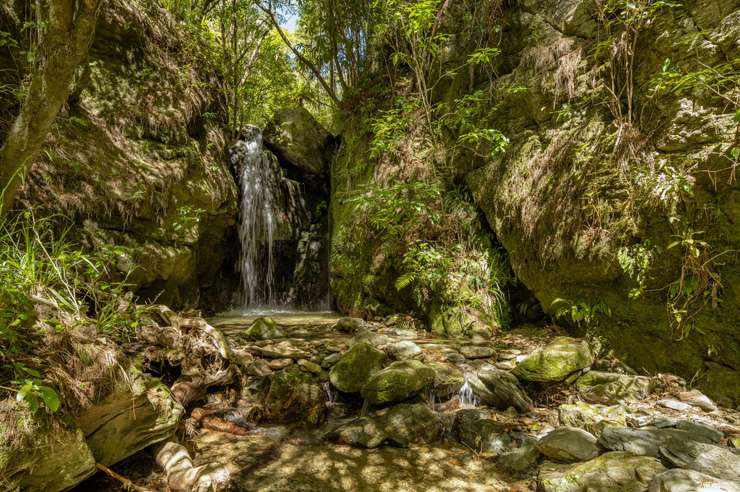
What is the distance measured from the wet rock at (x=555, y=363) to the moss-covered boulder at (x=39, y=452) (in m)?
3.42

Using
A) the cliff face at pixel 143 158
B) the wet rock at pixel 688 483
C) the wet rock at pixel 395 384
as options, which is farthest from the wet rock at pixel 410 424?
the cliff face at pixel 143 158

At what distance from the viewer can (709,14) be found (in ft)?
10.7

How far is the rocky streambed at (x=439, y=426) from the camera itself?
2141 mm

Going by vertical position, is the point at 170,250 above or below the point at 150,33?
below

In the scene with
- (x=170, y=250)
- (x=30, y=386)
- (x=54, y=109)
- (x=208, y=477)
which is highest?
(x=54, y=109)

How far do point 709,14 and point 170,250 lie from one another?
6837mm

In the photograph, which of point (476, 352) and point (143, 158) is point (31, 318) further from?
point (143, 158)

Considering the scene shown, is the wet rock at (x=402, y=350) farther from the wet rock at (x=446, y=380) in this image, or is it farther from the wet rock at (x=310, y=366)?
the wet rock at (x=310, y=366)

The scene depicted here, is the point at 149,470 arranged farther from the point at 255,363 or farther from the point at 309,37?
the point at 309,37

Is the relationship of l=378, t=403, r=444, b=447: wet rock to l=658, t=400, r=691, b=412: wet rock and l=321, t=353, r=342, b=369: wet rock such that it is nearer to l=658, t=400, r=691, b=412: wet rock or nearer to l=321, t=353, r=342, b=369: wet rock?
l=321, t=353, r=342, b=369: wet rock

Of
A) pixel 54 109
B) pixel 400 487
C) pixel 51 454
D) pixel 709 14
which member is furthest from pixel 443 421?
pixel 709 14

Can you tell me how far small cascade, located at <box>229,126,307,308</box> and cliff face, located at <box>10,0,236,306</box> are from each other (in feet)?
4.12

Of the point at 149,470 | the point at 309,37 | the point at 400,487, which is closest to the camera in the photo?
the point at 149,470

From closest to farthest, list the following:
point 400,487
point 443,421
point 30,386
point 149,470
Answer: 1. point 30,386
2. point 149,470
3. point 400,487
4. point 443,421
